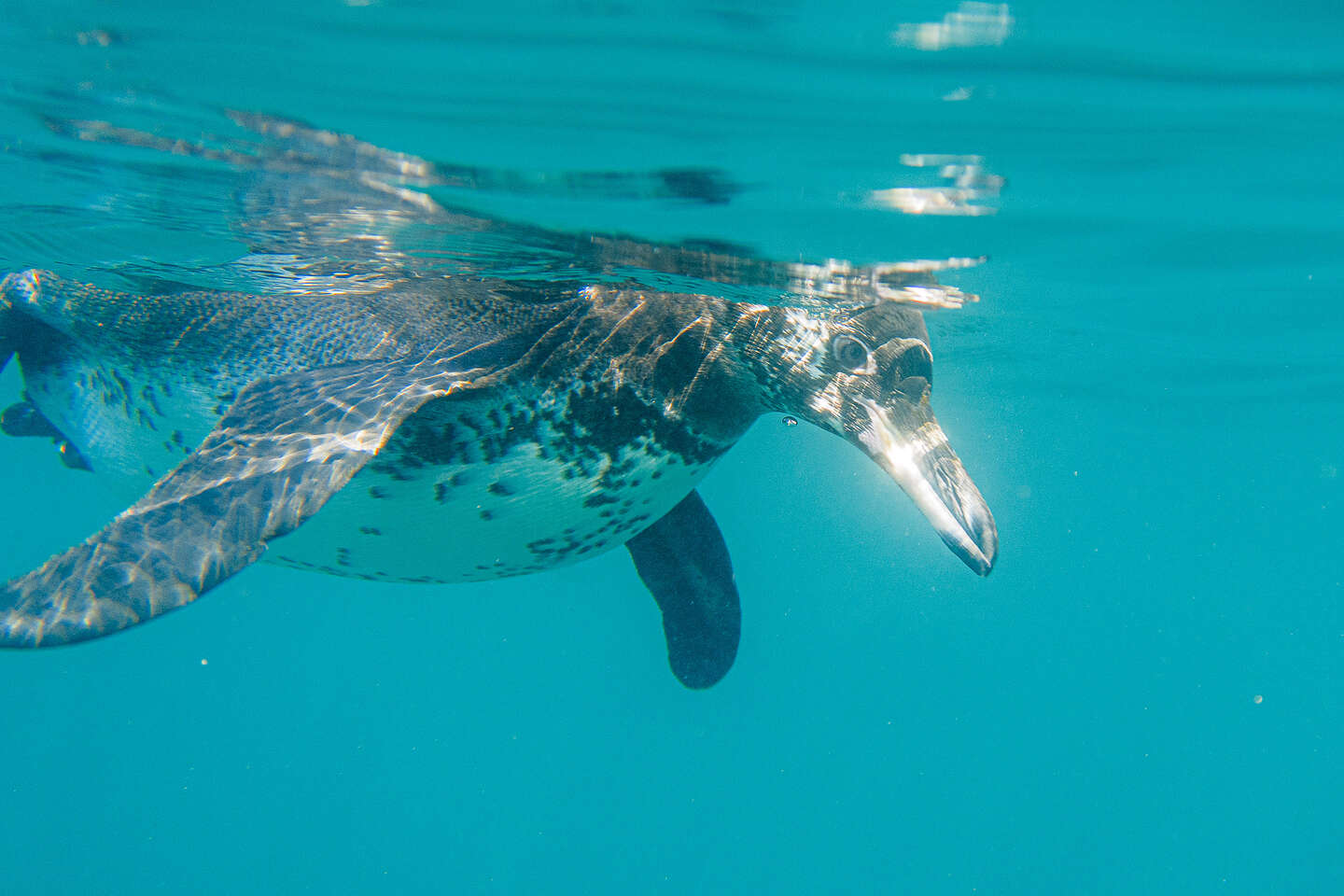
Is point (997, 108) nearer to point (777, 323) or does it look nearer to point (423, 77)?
point (777, 323)

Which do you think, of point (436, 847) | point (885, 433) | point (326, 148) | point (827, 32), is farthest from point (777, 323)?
point (436, 847)

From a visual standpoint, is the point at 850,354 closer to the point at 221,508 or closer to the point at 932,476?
the point at 932,476

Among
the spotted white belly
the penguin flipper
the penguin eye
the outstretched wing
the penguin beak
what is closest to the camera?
the outstretched wing

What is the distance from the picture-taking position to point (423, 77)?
15.6ft

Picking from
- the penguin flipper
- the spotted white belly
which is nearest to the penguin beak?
the spotted white belly

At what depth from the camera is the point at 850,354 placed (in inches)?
214

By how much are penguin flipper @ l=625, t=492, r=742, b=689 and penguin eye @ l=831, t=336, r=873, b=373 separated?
1981 mm

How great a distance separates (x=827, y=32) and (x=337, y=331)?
12.1 ft

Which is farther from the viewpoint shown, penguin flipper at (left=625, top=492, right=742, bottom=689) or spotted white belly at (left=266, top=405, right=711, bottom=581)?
penguin flipper at (left=625, top=492, right=742, bottom=689)

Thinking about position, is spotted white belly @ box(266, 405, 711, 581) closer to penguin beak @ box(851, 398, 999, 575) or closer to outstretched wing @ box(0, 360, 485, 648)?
outstretched wing @ box(0, 360, 485, 648)

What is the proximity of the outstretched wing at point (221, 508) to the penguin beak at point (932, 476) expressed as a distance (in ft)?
8.27

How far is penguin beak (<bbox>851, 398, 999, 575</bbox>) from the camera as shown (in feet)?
14.2

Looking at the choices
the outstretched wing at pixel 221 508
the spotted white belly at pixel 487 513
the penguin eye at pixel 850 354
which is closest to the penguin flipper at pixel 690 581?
the spotted white belly at pixel 487 513

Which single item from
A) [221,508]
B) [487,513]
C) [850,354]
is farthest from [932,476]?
[221,508]
